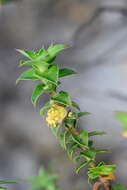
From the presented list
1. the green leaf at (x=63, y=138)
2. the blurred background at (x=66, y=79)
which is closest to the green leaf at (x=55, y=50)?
the green leaf at (x=63, y=138)

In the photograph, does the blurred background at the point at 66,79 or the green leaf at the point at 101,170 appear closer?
the green leaf at the point at 101,170

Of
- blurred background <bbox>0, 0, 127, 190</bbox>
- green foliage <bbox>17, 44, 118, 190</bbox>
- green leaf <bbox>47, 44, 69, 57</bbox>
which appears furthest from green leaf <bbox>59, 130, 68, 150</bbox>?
blurred background <bbox>0, 0, 127, 190</bbox>

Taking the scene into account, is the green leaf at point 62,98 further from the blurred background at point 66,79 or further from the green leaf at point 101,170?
the blurred background at point 66,79

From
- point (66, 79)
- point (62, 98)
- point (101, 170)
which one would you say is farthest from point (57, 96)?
point (66, 79)

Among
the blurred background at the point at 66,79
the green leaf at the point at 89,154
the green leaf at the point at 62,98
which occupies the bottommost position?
the green leaf at the point at 89,154

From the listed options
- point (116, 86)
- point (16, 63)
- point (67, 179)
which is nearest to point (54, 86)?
point (67, 179)
